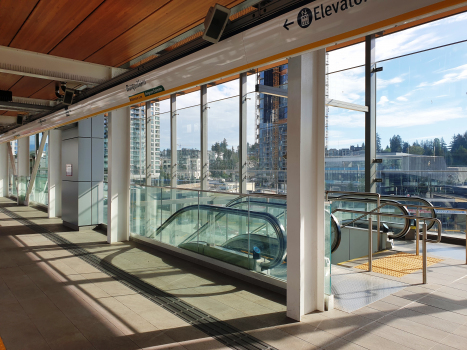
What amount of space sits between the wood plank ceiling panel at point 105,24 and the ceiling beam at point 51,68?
21 centimetres

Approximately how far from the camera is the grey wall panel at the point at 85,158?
847 cm

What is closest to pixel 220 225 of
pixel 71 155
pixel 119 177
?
pixel 119 177

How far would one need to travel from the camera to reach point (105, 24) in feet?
12.1

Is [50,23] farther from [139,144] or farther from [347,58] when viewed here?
[139,144]

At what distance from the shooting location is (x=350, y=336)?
9.87 feet

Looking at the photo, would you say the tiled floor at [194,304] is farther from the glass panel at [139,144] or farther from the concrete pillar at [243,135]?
the glass panel at [139,144]

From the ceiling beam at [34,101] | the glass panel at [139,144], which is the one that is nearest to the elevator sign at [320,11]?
the ceiling beam at [34,101]

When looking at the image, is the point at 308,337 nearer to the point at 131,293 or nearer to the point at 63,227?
the point at 131,293

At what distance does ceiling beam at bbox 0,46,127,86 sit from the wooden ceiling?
12 centimetres

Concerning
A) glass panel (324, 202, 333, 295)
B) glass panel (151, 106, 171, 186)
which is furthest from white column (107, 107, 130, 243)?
glass panel (324, 202, 333, 295)

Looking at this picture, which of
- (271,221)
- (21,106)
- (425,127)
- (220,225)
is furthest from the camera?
(21,106)

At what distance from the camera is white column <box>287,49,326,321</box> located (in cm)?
345

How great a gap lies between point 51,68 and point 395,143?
20.4 ft

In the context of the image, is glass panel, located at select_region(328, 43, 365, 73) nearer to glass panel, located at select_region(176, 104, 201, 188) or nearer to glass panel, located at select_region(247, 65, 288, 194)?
glass panel, located at select_region(247, 65, 288, 194)
